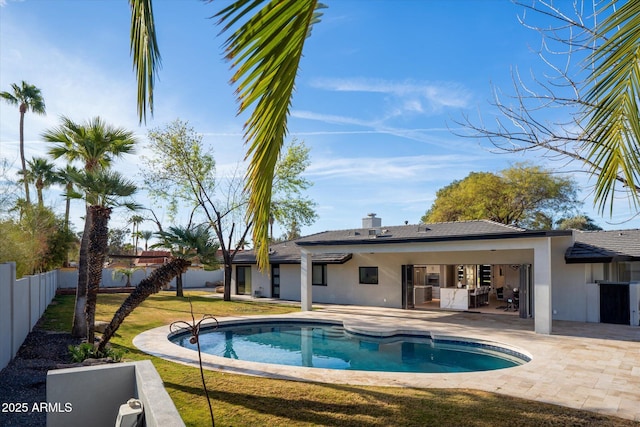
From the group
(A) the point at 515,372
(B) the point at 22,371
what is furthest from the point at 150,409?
(A) the point at 515,372

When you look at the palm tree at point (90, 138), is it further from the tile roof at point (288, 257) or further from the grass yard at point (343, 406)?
the tile roof at point (288, 257)

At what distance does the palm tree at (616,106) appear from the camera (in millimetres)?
2295

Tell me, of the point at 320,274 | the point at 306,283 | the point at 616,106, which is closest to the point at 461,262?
the point at 306,283

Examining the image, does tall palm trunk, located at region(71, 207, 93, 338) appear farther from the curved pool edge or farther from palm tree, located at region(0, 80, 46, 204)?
palm tree, located at region(0, 80, 46, 204)

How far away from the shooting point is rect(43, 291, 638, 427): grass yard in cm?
607

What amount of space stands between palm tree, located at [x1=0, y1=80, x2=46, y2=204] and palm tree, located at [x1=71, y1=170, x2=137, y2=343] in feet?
79.8

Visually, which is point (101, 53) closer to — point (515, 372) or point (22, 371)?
point (22, 371)

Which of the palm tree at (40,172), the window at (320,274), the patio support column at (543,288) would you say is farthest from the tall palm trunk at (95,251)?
the palm tree at (40,172)

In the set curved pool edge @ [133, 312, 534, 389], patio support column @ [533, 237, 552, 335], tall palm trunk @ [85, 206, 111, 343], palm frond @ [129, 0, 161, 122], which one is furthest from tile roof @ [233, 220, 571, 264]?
palm frond @ [129, 0, 161, 122]

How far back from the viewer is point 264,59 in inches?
63.7

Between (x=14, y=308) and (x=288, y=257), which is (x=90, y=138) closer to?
(x=14, y=308)

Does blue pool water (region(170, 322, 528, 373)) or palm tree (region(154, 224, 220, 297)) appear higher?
palm tree (region(154, 224, 220, 297))

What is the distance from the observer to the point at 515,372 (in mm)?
9039

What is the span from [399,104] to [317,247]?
9.64 m
